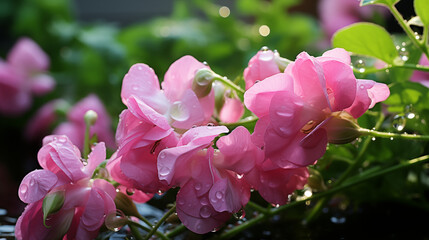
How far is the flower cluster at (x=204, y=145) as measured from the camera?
20 cm

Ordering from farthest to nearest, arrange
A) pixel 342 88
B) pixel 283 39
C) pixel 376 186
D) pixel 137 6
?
pixel 137 6 < pixel 283 39 < pixel 376 186 < pixel 342 88

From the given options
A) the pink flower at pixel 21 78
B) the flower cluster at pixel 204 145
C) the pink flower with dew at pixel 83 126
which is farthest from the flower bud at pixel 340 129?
the pink flower at pixel 21 78

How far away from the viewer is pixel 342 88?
201 mm

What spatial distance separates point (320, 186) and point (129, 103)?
111mm

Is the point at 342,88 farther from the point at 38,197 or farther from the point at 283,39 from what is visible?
the point at 283,39

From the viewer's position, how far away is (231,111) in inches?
11.0

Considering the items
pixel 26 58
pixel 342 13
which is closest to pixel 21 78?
pixel 26 58

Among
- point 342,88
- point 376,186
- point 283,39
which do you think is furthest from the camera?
point 283,39

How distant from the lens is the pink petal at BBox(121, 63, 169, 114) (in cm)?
24

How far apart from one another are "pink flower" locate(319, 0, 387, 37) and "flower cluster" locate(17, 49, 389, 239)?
46 centimetres

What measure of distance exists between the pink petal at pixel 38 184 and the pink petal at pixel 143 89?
0.15 ft

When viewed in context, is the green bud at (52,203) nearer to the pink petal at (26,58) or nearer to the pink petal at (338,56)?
the pink petal at (338,56)

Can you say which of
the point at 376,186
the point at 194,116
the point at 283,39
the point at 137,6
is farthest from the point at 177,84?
the point at 137,6

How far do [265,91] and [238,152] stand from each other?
0.03 m
